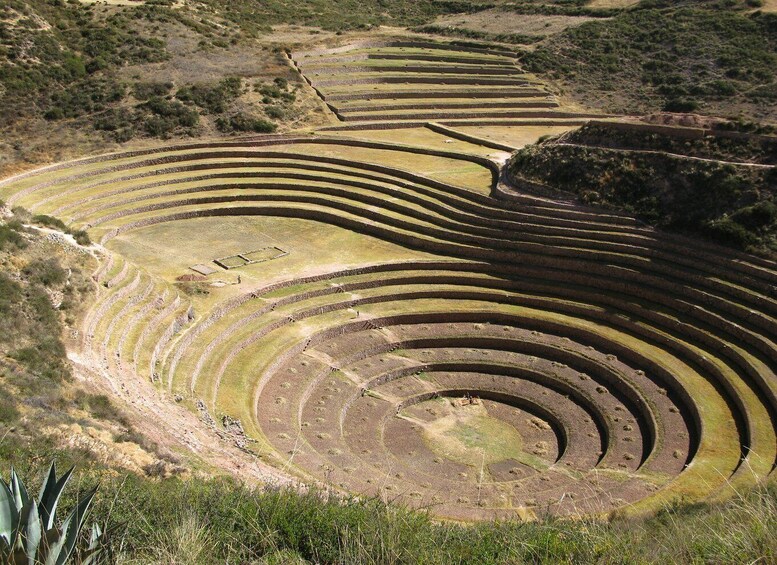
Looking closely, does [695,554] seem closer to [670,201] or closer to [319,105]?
[670,201]

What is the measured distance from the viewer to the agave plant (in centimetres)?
844

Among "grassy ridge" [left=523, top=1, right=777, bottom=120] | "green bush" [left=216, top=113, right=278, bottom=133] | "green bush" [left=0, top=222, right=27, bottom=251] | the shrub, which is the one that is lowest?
the shrub

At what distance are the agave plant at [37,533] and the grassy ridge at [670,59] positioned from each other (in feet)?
160

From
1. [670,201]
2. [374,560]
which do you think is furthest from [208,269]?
[374,560]

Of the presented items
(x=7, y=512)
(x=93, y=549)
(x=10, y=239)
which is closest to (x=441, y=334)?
(x=10, y=239)

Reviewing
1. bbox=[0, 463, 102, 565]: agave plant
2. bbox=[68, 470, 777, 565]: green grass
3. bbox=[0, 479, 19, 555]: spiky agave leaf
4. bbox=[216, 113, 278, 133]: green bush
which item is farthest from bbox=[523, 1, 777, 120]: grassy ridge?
bbox=[0, 479, 19, 555]: spiky agave leaf

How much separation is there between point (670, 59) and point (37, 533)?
64315 millimetres

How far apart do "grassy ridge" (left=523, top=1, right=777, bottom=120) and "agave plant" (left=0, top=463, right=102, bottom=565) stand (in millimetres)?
48814

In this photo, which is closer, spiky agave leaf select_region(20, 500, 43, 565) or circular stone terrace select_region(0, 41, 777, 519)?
spiky agave leaf select_region(20, 500, 43, 565)

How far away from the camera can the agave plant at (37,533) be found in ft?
27.7

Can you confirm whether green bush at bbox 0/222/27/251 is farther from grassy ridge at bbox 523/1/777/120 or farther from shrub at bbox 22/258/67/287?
grassy ridge at bbox 523/1/777/120

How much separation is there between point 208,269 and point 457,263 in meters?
11.2

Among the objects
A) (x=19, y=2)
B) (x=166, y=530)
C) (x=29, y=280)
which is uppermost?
(x=19, y=2)

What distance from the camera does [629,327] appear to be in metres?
29.3
